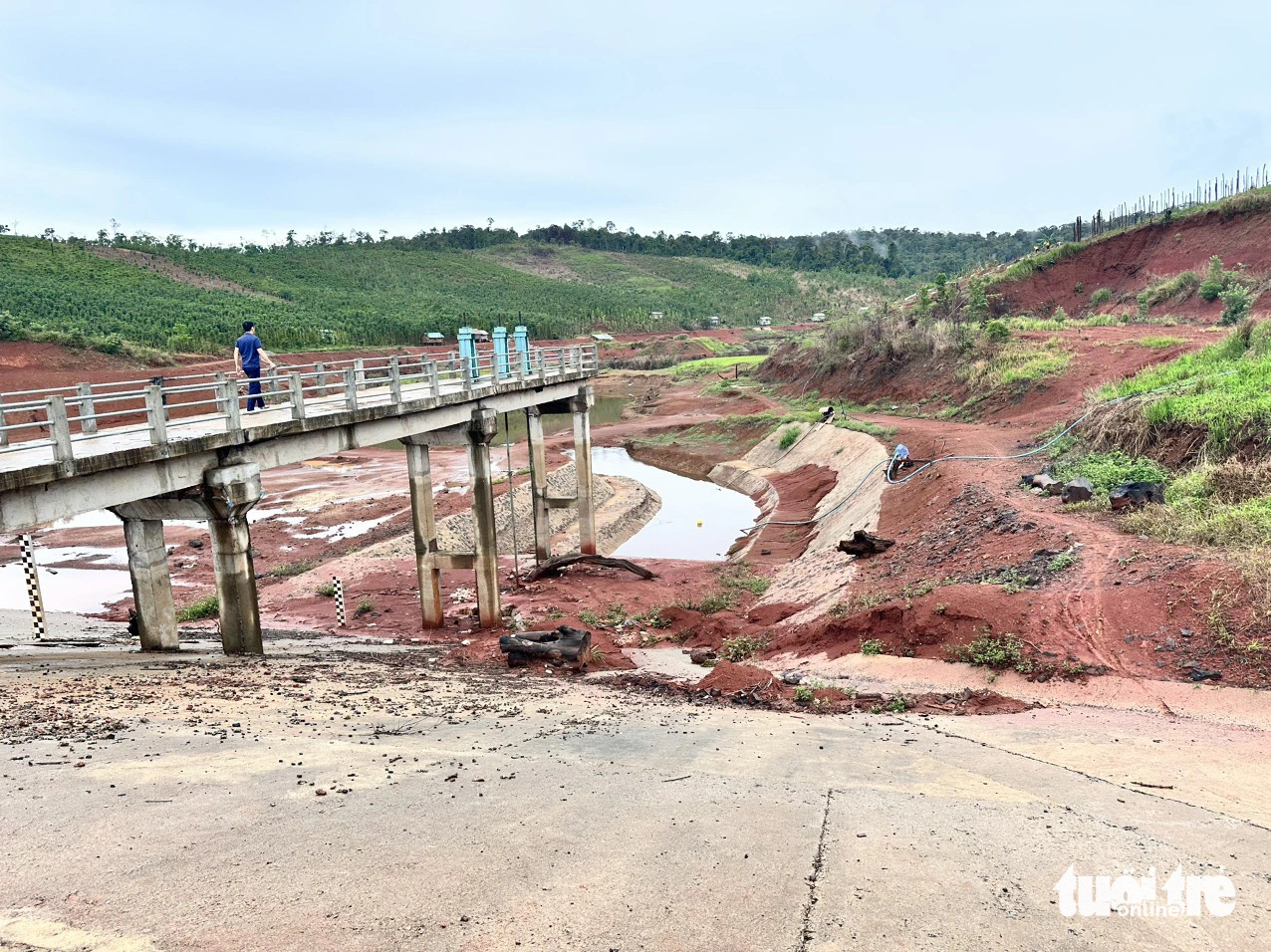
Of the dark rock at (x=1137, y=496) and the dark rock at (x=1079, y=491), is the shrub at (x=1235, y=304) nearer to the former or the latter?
the dark rock at (x=1079, y=491)

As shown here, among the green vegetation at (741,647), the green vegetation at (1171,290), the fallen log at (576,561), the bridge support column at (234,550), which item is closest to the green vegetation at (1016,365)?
the green vegetation at (1171,290)

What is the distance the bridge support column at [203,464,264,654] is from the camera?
11656mm

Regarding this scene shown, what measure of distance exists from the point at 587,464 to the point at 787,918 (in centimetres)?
1994

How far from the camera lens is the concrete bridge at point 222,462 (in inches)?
372

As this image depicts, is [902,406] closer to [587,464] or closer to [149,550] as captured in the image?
[587,464]

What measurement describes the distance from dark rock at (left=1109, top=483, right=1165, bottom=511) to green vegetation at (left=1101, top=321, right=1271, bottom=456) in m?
1.73

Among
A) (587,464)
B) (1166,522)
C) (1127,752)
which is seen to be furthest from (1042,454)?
(1127,752)

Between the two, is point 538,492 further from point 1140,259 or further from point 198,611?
point 1140,259

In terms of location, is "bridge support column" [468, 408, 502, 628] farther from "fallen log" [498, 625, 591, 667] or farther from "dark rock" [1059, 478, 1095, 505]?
"dark rock" [1059, 478, 1095, 505]

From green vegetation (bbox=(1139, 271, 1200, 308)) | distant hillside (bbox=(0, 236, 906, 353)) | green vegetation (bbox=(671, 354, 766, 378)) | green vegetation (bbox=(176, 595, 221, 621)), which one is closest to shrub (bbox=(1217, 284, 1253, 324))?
green vegetation (bbox=(1139, 271, 1200, 308))

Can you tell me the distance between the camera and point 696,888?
16.5ft

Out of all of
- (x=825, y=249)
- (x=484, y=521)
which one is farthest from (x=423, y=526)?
(x=825, y=249)

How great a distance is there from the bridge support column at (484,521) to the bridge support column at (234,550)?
545 centimetres

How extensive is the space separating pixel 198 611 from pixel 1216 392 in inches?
891
